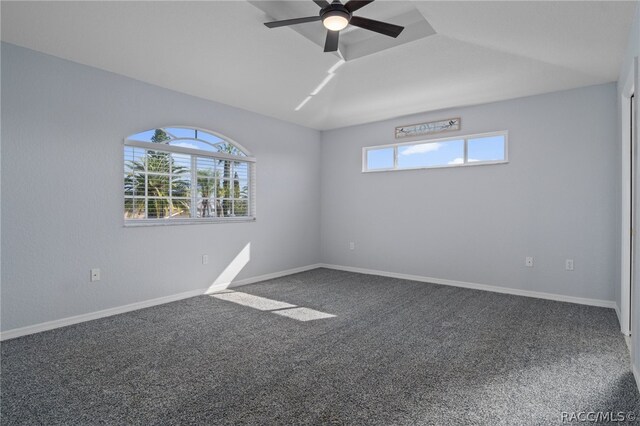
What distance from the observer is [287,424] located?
5.87 ft

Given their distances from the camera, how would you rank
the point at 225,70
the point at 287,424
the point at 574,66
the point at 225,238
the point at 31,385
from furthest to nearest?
the point at 225,238 < the point at 225,70 < the point at 574,66 < the point at 31,385 < the point at 287,424

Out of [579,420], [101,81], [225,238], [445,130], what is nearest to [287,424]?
[579,420]

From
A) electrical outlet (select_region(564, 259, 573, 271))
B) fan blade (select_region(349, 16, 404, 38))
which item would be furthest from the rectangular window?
electrical outlet (select_region(564, 259, 573, 271))

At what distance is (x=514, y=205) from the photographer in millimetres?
4473

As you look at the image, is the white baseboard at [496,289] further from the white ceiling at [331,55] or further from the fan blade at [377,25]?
the fan blade at [377,25]

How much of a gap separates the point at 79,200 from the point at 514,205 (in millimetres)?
5085

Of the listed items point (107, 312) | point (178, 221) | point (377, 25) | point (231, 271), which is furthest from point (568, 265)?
point (107, 312)

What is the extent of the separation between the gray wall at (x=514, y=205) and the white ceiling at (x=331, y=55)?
397 millimetres

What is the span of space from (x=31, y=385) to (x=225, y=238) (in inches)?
110

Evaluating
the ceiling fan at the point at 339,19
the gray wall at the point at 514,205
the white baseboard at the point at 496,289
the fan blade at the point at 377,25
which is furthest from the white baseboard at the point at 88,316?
the fan blade at the point at 377,25

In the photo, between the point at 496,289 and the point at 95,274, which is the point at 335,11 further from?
the point at 496,289

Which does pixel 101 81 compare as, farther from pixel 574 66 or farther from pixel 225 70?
pixel 574 66

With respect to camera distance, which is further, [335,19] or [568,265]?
[568,265]

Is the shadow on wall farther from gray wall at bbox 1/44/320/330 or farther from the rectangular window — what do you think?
the rectangular window
